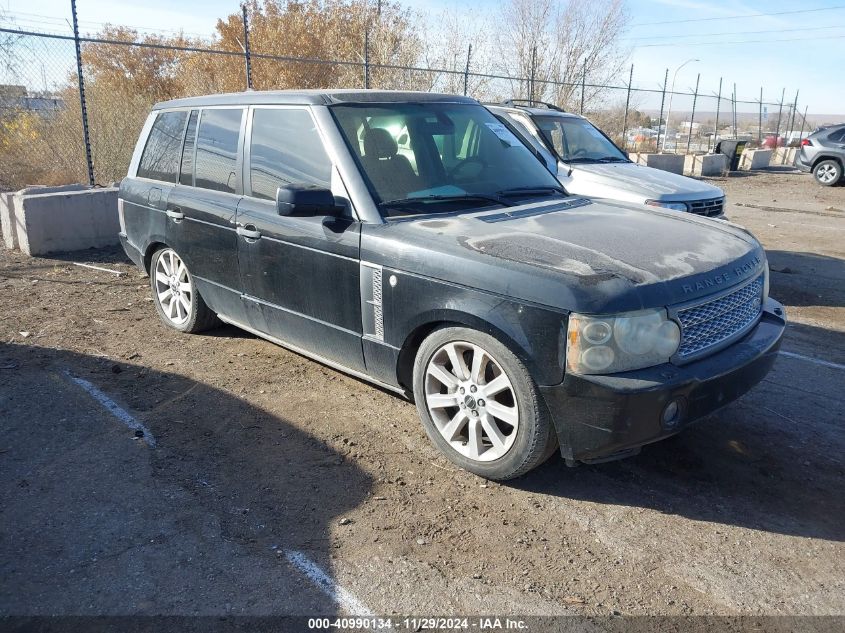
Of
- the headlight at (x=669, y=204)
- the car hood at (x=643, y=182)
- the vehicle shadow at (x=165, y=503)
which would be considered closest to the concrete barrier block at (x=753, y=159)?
the car hood at (x=643, y=182)

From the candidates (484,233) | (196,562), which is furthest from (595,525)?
(196,562)

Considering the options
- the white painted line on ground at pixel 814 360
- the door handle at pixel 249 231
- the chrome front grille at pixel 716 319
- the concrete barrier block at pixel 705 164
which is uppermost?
the door handle at pixel 249 231

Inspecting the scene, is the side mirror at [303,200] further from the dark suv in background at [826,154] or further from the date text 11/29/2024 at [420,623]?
the dark suv in background at [826,154]

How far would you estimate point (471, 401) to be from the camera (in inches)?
142

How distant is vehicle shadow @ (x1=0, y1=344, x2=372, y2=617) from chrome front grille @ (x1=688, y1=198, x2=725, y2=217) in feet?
17.8

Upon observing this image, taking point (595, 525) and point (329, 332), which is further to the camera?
point (329, 332)

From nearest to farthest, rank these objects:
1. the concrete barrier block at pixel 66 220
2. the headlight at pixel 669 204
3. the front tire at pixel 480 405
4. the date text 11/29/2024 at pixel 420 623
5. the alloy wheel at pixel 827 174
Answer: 1. the date text 11/29/2024 at pixel 420 623
2. the front tire at pixel 480 405
3. the headlight at pixel 669 204
4. the concrete barrier block at pixel 66 220
5. the alloy wheel at pixel 827 174

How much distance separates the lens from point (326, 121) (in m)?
4.31

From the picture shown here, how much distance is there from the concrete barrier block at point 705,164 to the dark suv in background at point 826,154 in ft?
9.31

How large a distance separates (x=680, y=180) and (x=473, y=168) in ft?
15.5

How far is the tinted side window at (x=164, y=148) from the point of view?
5582 millimetres

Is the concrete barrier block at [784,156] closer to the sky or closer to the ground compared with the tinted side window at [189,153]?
closer to the ground

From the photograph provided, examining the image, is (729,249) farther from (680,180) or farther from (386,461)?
(680,180)

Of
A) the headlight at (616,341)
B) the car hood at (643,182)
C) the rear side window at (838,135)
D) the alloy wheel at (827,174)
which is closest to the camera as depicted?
the headlight at (616,341)
